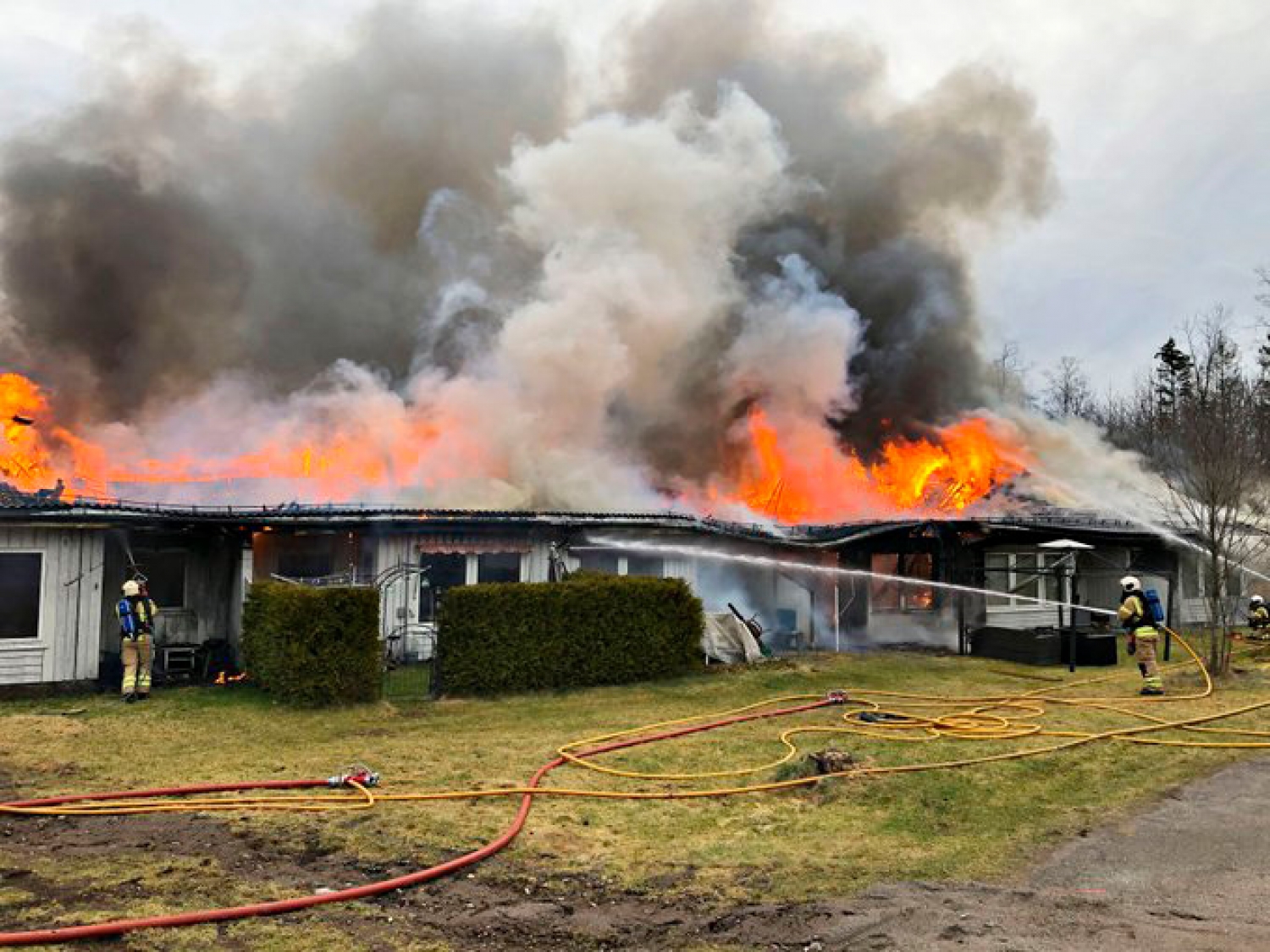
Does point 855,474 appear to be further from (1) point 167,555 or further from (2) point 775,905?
(2) point 775,905

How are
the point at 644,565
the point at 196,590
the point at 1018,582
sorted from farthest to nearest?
1. the point at 1018,582
2. the point at 644,565
3. the point at 196,590

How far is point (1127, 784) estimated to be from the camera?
361 inches

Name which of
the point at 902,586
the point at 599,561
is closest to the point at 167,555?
the point at 599,561

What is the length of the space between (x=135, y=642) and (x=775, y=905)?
11.9 meters

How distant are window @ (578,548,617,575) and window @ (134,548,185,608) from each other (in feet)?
26.4

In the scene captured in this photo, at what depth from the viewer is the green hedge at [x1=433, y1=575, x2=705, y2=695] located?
14516 millimetres

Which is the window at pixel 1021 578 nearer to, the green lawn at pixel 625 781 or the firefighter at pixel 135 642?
the green lawn at pixel 625 781

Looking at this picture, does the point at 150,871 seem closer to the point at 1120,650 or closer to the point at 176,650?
the point at 176,650

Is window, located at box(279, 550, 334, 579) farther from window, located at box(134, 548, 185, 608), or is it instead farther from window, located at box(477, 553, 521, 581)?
window, located at box(477, 553, 521, 581)

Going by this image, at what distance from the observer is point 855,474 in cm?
3170

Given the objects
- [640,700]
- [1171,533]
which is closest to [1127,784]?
[640,700]

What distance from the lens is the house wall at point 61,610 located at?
14.5m

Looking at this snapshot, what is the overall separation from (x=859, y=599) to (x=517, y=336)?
1572 centimetres

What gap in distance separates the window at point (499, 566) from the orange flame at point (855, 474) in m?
14.3
